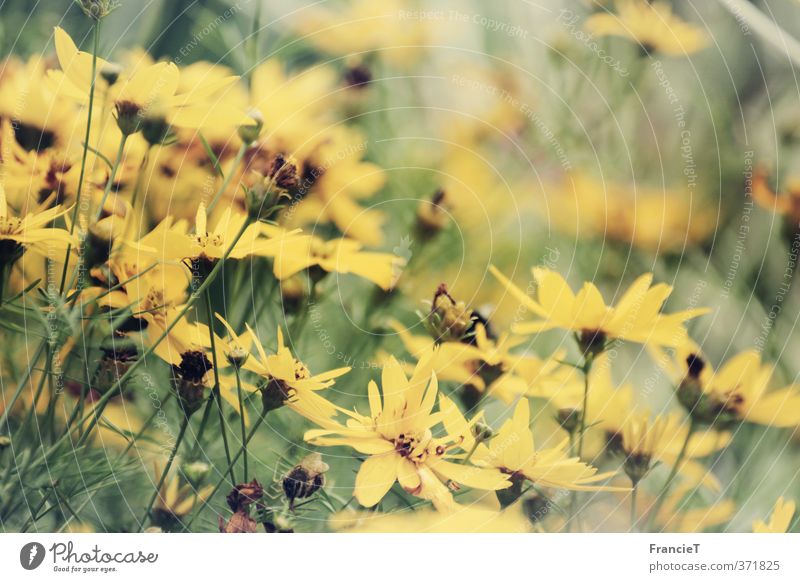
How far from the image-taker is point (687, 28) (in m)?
0.58

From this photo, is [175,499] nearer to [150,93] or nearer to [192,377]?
[192,377]

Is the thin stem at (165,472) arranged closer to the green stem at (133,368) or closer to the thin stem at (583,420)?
the green stem at (133,368)

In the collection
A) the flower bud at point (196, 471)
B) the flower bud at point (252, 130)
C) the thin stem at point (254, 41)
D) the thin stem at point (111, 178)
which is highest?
the thin stem at point (254, 41)

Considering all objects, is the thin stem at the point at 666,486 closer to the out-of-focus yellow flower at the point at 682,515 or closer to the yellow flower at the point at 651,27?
the out-of-focus yellow flower at the point at 682,515

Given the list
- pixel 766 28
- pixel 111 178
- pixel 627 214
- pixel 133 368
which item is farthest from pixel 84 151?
pixel 766 28

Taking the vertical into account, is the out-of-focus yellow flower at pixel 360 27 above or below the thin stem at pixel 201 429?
above

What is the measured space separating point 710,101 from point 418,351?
0.26 m

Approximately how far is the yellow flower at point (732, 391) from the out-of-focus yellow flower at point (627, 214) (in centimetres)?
7

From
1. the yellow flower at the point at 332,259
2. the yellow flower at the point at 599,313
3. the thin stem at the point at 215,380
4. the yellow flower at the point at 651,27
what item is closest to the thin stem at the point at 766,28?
the yellow flower at the point at 651,27

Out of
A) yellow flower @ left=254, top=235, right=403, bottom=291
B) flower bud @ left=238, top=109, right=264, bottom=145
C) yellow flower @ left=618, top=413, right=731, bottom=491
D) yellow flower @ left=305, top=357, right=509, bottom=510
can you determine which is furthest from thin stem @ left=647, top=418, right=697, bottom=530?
flower bud @ left=238, top=109, right=264, bottom=145

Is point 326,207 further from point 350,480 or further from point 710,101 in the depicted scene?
point 710,101

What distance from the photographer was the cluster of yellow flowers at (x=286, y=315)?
512 mm
